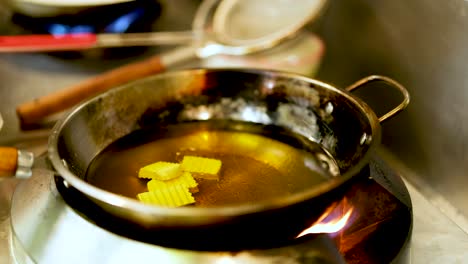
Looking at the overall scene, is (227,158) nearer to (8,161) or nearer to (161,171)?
(161,171)

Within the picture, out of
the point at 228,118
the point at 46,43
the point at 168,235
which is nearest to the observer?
the point at 168,235

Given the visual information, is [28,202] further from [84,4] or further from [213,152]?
[84,4]

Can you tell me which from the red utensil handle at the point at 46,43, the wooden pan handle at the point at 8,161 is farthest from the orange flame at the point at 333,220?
the red utensil handle at the point at 46,43

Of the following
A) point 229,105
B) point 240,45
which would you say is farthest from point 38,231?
point 240,45

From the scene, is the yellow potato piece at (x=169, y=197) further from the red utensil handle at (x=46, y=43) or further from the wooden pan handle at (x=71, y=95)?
the red utensil handle at (x=46, y=43)

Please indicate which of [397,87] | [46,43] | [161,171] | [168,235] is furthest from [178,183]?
[46,43]
